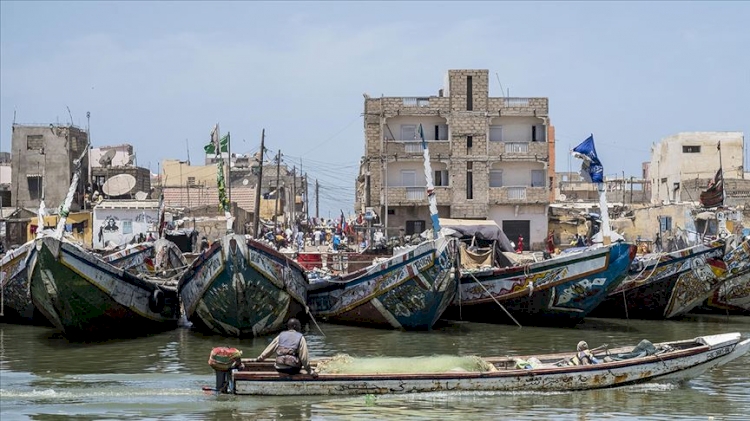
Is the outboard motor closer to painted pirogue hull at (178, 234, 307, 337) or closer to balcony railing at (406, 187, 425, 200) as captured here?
painted pirogue hull at (178, 234, 307, 337)

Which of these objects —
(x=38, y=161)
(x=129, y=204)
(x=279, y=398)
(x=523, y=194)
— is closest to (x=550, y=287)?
(x=279, y=398)

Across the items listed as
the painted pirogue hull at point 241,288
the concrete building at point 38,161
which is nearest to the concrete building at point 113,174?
the concrete building at point 38,161

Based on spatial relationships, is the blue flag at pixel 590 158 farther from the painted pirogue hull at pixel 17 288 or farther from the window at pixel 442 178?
the window at pixel 442 178

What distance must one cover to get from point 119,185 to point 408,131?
1488cm

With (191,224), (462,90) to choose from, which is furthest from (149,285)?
(462,90)

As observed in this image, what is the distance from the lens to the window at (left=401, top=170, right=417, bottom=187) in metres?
48.2

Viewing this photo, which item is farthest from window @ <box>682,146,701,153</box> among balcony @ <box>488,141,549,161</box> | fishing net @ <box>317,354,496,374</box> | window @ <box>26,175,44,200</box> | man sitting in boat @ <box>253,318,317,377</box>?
man sitting in boat @ <box>253,318,317,377</box>

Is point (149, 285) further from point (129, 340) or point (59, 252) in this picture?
point (59, 252)

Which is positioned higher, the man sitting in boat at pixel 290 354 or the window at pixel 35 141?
the window at pixel 35 141

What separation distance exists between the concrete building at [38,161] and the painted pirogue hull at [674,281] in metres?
32.5

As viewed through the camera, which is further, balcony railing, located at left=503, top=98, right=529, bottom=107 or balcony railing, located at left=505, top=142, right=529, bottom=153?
balcony railing, located at left=505, top=142, right=529, bottom=153

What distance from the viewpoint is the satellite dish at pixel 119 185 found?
5222 centimetres

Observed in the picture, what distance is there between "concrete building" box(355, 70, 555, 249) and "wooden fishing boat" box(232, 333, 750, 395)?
29916mm

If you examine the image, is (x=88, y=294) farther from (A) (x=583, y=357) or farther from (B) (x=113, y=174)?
(B) (x=113, y=174)
